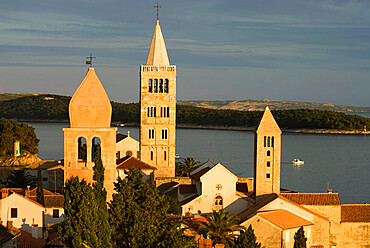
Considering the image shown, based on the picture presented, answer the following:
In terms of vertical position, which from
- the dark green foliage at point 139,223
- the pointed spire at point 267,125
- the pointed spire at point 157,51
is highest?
the pointed spire at point 157,51

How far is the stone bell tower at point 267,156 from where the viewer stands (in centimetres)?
4378

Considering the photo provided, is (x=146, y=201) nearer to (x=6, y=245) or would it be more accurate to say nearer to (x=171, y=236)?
(x=171, y=236)

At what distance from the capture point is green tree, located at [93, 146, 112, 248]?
21.0 metres

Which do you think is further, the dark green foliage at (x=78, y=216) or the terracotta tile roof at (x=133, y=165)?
the terracotta tile roof at (x=133, y=165)

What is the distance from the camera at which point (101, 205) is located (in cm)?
2278

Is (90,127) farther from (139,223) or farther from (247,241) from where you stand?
(247,241)

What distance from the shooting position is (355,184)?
84250 mm

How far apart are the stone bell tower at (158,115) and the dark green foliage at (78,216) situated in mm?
40083

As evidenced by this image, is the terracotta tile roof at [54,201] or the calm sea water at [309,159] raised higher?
the terracotta tile roof at [54,201]

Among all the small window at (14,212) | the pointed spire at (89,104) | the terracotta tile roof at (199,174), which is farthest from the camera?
the terracotta tile roof at (199,174)

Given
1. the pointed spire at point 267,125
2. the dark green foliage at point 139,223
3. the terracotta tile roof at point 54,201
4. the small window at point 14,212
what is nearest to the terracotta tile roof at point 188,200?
the pointed spire at point 267,125

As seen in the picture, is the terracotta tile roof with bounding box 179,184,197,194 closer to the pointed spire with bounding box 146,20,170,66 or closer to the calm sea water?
the pointed spire with bounding box 146,20,170,66

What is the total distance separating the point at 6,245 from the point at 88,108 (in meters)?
7.96

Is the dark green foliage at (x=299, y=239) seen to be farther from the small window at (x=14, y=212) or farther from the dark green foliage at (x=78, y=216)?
the small window at (x=14, y=212)
